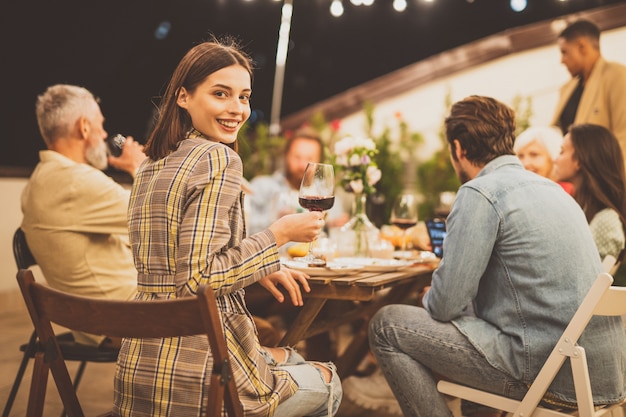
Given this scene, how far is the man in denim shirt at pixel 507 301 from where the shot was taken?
167 cm

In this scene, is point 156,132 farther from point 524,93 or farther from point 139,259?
point 524,93

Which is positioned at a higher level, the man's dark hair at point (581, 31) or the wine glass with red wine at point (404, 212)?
the man's dark hair at point (581, 31)

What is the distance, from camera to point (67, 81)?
5535mm

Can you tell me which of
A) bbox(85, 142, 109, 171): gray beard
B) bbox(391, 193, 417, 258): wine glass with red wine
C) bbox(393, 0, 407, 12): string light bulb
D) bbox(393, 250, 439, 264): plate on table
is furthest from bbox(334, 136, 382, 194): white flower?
bbox(393, 0, 407, 12): string light bulb

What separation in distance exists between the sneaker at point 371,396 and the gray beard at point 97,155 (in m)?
1.66

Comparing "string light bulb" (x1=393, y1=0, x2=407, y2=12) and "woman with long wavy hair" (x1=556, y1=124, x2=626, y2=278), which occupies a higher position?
"string light bulb" (x1=393, y1=0, x2=407, y2=12)

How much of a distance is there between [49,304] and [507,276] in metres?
1.27

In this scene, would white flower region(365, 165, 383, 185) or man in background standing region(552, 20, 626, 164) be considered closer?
white flower region(365, 165, 383, 185)

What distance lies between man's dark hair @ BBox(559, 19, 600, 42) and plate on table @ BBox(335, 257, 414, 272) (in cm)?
270

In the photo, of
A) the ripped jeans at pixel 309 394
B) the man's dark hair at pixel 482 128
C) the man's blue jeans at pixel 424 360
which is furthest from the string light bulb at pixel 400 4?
the ripped jeans at pixel 309 394

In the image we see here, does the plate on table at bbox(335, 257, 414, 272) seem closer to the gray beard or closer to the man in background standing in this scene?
the gray beard

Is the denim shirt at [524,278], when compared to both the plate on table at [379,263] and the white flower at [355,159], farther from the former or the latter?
the white flower at [355,159]

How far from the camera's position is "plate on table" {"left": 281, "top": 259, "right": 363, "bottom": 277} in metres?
1.89

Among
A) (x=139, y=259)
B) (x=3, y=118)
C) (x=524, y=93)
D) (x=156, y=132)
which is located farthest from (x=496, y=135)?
(x=3, y=118)
